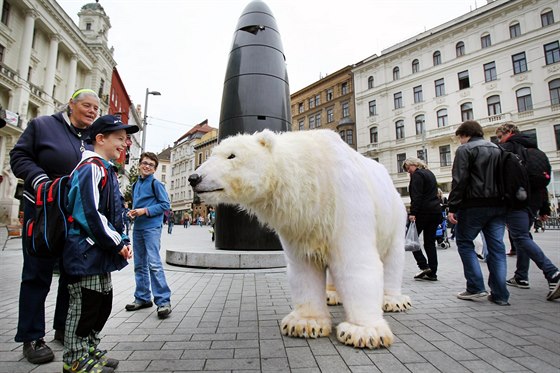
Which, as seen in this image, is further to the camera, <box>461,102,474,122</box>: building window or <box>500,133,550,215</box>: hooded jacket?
<box>461,102,474,122</box>: building window

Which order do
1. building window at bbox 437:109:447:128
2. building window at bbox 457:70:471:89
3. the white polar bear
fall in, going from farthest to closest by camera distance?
building window at bbox 437:109:447:128
building window at bbox 457:70:471:89
the white polar bear

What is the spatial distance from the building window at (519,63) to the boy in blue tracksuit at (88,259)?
3774 cm

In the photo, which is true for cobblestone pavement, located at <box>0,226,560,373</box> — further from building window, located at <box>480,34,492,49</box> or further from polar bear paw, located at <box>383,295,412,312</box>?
building window, located at <box>480,34,492,49</box>

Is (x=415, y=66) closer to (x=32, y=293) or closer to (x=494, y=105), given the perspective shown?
(x=494, y=105)

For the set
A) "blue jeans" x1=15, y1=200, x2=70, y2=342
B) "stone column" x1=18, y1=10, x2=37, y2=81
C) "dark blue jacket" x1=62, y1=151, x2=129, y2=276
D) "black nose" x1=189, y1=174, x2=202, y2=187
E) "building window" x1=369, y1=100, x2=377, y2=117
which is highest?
"stone column" x1=18, y1=10, x2=37, y2=81

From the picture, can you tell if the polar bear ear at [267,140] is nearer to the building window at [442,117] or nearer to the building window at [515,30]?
the building window at [442,117]

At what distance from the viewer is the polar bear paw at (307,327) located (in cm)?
287

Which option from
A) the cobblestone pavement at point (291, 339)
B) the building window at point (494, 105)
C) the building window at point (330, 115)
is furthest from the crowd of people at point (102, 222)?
the building window at point (330, 115)

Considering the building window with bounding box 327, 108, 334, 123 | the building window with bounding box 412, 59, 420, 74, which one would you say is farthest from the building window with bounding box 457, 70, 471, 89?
the building window with bounding box 327, 108, 334, 123

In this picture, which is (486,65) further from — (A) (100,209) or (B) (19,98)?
(B) (19,98)

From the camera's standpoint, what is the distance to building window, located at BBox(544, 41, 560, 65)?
27.7 metres

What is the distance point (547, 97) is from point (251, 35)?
3162cm

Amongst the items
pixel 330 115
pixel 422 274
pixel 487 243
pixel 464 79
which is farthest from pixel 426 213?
pixel 330 115

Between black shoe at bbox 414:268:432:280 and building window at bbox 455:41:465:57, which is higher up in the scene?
building window at bbox 455:41:465:57
